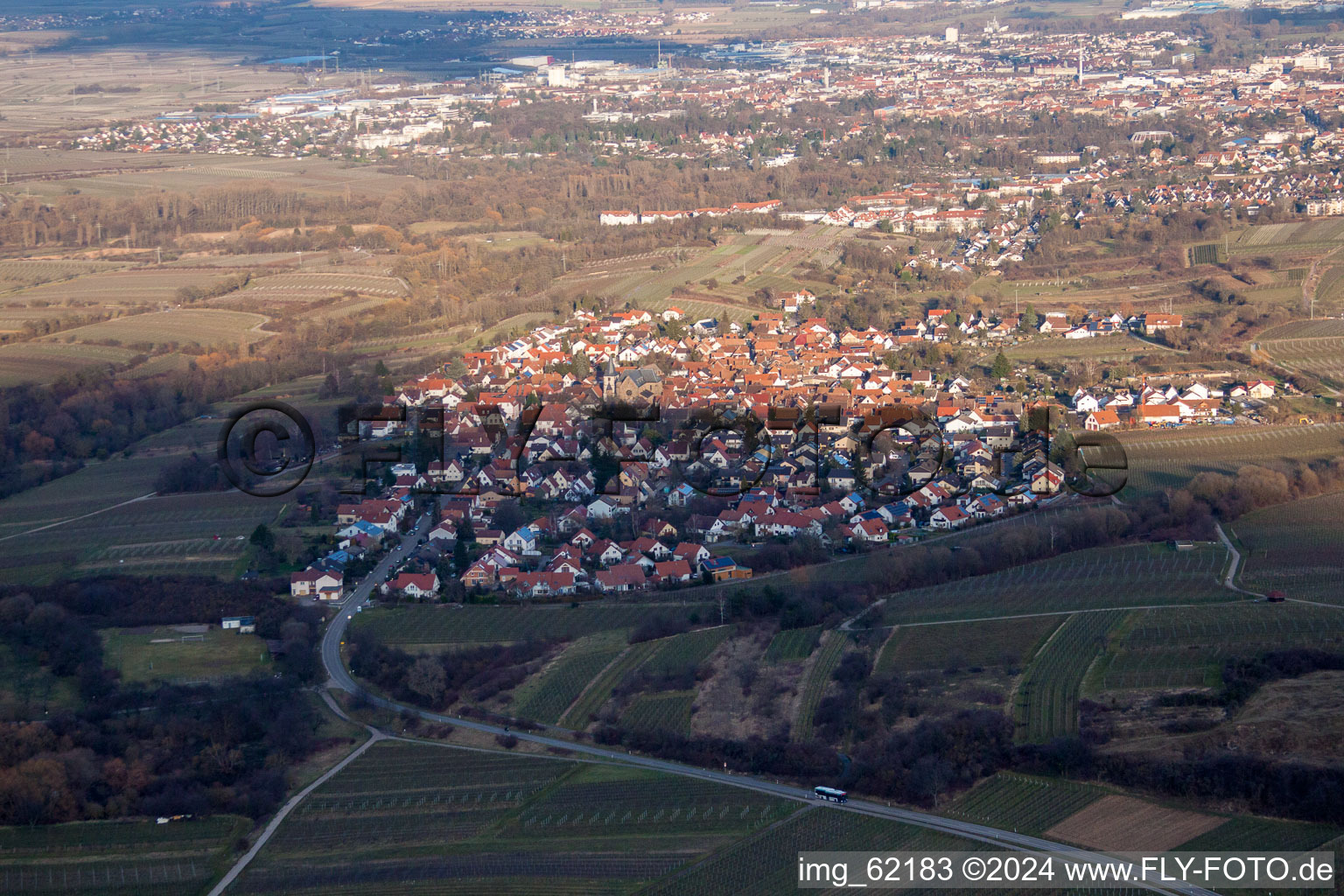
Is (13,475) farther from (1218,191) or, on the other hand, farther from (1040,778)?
(1218,191)

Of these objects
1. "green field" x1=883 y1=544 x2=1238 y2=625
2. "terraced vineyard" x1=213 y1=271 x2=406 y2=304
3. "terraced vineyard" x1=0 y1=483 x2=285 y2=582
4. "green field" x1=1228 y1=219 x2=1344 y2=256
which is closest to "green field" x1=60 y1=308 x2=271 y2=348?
"terraced vineyard" x1=213 y1=271 x2=406 y2=304

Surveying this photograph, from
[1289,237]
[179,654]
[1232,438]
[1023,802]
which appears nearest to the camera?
[1023,802]

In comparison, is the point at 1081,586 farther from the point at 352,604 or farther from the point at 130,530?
the point at 130,530

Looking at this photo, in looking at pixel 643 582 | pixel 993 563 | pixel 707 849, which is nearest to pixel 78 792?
pixel 707 849

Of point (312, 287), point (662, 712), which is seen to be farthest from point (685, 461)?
point (312, 287)

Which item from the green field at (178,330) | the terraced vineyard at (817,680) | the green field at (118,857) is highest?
the green field at (178,330)

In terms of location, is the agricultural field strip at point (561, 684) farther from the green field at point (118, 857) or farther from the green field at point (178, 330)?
the green field at point (178, 330)

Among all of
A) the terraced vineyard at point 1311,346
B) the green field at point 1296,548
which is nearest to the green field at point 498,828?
the green field at point 1296,548
